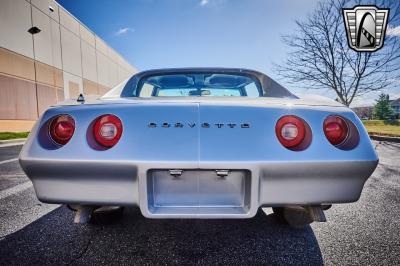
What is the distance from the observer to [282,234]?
1.89 meters

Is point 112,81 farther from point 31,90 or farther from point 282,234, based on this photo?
point 282,234

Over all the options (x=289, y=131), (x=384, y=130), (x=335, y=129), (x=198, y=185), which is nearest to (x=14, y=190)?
(x=198, y=185)

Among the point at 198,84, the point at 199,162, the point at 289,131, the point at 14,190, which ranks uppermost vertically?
the point at 198,84

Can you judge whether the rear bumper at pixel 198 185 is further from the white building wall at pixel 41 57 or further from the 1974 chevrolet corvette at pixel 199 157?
the white building wall at pixel 41 57

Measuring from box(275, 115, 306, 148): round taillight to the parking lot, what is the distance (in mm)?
750

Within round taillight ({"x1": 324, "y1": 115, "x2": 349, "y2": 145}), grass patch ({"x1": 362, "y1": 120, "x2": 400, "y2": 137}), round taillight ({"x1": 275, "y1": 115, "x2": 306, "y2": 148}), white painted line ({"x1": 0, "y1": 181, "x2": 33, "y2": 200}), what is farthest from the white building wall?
grass patch ({"x1": 362, "y1": 120, "x2": 400, "y2": 137})

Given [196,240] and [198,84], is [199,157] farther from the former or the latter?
[198,84]

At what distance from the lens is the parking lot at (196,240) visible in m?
1.56

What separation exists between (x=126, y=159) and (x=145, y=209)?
0.28m

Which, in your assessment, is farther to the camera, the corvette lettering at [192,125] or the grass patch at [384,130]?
the grass patch at [384,130]

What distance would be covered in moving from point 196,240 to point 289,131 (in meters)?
1.03

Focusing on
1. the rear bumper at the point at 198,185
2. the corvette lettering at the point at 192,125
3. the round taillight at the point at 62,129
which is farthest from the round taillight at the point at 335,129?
the round taillight at the point at 62,129

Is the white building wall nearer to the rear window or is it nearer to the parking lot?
the rear window

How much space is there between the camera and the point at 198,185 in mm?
1324
